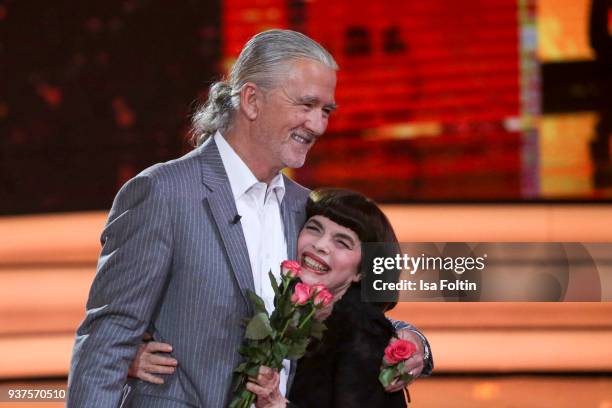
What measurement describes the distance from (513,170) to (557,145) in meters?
0.29

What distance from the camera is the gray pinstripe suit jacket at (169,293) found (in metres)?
2.04

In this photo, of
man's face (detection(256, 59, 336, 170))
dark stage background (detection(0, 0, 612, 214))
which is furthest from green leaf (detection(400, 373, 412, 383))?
dark stage background (detection(0, 0, 612, 214))

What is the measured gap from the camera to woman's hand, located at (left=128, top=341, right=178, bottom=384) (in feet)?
6.88

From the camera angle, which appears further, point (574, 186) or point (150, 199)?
point (574, 186)

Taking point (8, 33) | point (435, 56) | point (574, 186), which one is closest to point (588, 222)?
point (574, 186)

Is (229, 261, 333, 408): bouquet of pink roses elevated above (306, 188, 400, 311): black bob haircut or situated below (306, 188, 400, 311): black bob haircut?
below

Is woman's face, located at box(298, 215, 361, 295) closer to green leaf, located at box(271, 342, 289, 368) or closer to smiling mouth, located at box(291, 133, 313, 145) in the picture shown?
smiling mouth, located at box(291, 133, 313, 145)

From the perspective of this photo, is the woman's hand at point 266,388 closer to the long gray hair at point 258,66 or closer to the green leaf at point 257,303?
the green leaf at point 257,303

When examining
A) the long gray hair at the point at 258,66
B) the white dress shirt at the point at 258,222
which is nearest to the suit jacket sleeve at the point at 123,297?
the white dress shirt at the point at 258,222

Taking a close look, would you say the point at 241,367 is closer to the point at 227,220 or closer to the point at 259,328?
the point at 259,328

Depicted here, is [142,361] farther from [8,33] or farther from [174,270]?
[8,33]

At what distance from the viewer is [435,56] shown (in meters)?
5.48

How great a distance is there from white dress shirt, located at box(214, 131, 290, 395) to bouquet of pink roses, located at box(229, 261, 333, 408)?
0.47 feet

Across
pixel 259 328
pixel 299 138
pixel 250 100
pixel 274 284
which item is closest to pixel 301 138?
pixel 299 138
